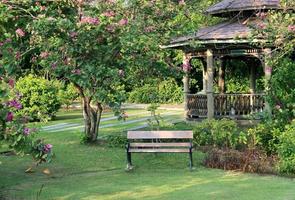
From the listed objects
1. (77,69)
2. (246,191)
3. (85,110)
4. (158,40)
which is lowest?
(246,191)

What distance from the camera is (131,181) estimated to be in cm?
1015

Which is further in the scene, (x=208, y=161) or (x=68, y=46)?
(x=208, y=161)

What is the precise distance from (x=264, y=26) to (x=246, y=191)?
4119 millimetres

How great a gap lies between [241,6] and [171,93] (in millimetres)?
17291

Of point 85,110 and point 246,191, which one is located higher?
point 85,110

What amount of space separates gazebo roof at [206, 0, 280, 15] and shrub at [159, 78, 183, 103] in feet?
49.9

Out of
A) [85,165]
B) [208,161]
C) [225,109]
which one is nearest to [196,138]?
[208,161]

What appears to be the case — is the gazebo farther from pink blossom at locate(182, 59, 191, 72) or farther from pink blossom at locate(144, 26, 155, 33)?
pink blossom at locate(144, 26, 155, 33)

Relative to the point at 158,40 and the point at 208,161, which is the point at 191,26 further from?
the point at 208,161

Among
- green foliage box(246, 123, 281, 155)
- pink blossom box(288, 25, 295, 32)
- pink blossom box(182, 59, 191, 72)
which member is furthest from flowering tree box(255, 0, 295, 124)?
pink blossom box(182, 59, 191, 72)

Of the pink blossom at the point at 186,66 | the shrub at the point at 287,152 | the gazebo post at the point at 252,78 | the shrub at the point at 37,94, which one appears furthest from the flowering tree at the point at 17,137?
the gazebo post at the point at 252,78

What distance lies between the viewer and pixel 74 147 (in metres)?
14.7

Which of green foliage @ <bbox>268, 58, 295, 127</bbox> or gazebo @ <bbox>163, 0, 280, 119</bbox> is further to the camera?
gazebo @ <bbox>163, 0, 280, 119</bbox>

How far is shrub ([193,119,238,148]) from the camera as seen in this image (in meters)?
13.5
